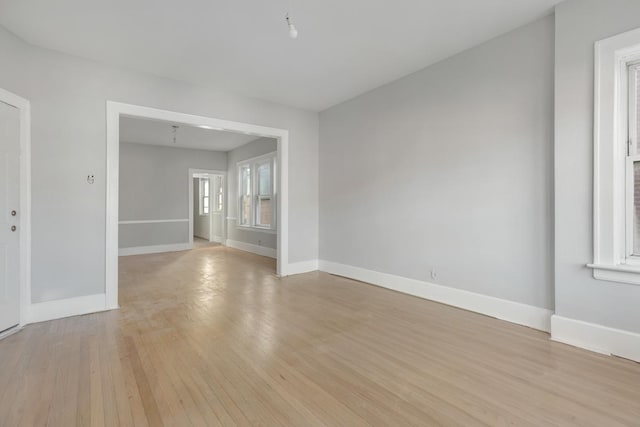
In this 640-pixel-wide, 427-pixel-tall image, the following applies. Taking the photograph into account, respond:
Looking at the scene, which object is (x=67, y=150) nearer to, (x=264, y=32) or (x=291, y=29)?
(x=264, y=32)

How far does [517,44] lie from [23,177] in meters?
5.07

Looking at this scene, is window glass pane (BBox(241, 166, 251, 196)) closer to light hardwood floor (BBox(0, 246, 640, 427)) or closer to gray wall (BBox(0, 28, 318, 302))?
gray wall (BBox(0, 28, 318, 302))

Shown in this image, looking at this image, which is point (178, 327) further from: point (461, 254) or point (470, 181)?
point (470, 181)

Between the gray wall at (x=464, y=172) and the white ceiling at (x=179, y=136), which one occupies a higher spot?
the white ceiling at (x=179, y=136)

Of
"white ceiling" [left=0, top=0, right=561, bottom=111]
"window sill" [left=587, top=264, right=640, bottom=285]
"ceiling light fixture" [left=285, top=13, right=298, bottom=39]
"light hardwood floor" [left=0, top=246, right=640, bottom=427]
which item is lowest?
"light hardwood floor" [left=0, top=246, right=640, bottom=427]

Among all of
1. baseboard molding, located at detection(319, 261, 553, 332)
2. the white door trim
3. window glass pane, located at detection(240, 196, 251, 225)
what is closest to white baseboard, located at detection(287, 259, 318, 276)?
baseboard molding, located at detection(319, 261, 553, 332)

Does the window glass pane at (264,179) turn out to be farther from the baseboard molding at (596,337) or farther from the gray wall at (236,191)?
the baseboard molding at (596,337)

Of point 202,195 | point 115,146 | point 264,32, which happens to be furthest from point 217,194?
point 264,32

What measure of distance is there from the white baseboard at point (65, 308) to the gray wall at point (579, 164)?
15.4 ft

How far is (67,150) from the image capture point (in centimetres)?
334

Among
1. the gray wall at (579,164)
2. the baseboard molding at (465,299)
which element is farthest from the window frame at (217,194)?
A: the gray wall at (579,164)

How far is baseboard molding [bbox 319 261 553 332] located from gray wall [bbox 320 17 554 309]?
0.08m

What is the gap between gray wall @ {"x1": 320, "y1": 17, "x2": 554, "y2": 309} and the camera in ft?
9.46

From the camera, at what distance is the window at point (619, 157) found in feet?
7.68
